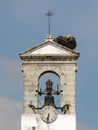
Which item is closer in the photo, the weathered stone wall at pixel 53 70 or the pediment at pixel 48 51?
the weathered stone wall at pixel 53 70

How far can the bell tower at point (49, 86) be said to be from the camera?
250 ft

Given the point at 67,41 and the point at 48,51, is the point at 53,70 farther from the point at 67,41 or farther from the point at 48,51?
the point at 67,41

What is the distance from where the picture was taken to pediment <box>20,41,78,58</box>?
7694cm

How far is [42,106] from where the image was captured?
250ft

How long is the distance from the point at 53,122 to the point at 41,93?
4.02 ft

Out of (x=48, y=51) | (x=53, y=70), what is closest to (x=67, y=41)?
(x=48, y=51)

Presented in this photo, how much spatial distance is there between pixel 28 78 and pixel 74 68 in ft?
5.96

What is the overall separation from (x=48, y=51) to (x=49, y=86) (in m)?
1.51

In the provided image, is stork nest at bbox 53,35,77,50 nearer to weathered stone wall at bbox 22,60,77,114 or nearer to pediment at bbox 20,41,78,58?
pediment at bbox 20,41,78,58

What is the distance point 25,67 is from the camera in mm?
76875

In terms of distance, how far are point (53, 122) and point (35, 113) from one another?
2.54 feet

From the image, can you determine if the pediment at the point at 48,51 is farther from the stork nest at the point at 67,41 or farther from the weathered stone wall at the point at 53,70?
the stork nest at the point at 67,41

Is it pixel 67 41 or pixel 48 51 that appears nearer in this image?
pixel 48 51

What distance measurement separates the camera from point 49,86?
76.4 m
